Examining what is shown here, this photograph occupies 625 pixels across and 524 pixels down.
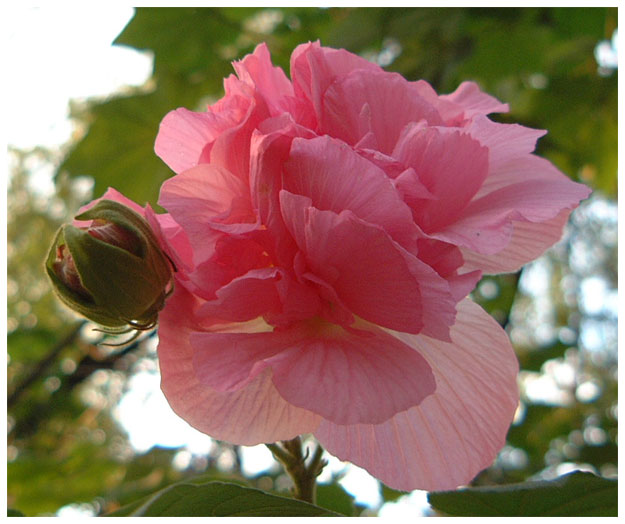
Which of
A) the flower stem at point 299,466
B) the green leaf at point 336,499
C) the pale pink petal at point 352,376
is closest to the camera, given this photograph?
the pale pink petal at point 352,376

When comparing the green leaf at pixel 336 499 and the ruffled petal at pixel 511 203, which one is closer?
the ruffled petal at pixel 511 203

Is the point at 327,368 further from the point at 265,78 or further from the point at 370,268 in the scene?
the point at 265,78

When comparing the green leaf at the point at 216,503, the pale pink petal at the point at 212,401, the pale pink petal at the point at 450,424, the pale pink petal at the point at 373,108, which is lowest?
the green leaf at the point at 216,503

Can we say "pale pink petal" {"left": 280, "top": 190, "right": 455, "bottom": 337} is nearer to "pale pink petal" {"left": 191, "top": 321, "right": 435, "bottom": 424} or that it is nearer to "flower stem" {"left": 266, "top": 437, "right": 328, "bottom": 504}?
"pale pink petal" {"left": 191, "top": 321, "right": 435, "bottom": 424}

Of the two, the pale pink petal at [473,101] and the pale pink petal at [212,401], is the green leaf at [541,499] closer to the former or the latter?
the pale pink petal at [212,401]

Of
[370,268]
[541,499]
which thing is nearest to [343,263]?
[370,268]

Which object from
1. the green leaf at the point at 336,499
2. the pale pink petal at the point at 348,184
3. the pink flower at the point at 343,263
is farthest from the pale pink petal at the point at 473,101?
the green leaf at the point at 336,499

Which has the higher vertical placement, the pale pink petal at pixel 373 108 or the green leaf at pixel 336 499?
the pale pink petal at pixel 373 108
